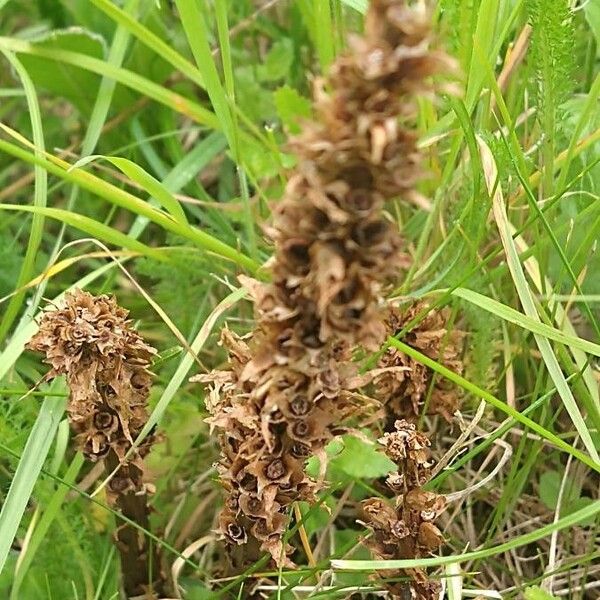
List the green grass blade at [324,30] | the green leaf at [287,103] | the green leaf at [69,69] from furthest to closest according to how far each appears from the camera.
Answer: the green leaf at [69,69] < the green leaf at [287,103] < the green grass blade at [324,30]

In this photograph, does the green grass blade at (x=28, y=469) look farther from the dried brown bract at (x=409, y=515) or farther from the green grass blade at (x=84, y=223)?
the dried brown bract at (x=409, y=515)

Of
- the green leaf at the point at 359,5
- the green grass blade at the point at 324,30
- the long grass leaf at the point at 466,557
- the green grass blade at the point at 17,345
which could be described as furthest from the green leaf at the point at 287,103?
the long grass leaf at the point at 466,557

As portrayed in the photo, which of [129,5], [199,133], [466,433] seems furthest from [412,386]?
[199,133]

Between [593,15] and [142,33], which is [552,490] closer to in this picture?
[593,15]

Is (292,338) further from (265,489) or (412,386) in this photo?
(412,386)

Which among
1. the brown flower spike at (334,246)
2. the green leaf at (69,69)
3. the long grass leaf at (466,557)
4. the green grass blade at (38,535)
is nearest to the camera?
the brown flower spike at (334,246)

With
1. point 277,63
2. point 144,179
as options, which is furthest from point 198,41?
point 277,63

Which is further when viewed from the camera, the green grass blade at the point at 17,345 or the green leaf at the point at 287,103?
the green leaf at the point at 287,103
